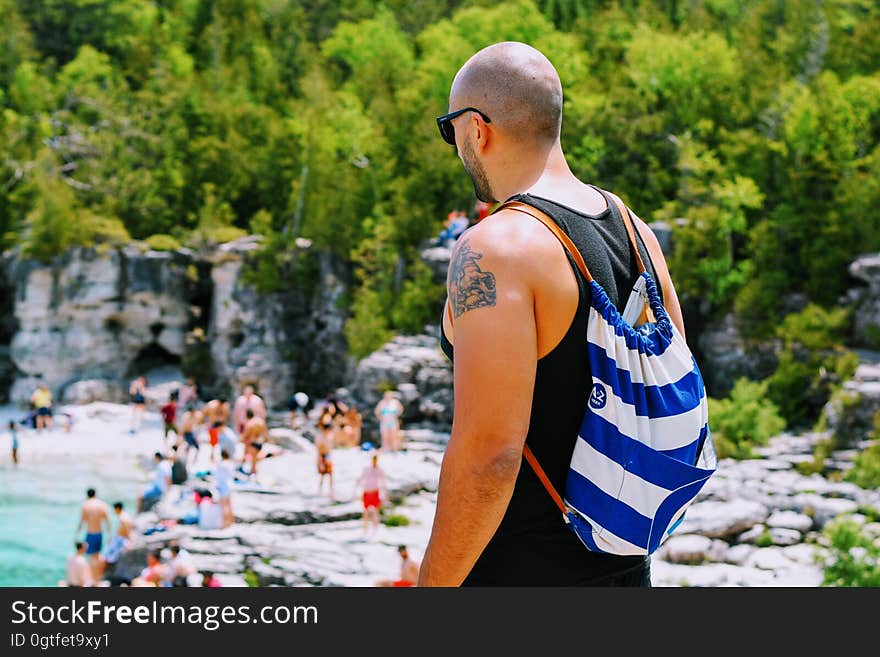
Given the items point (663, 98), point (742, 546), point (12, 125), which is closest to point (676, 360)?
point (742, 546)

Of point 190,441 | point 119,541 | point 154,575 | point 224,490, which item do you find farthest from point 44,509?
point 154,575

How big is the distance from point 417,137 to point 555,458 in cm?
3059

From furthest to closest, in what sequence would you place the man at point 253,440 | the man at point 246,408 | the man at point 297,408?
the man at point 297,408 < the man at point 246,408 < the man at point 253,440

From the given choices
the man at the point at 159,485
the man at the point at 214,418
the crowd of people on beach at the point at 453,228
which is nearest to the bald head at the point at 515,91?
the man at the point at 159,485

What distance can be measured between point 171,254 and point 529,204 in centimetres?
3148

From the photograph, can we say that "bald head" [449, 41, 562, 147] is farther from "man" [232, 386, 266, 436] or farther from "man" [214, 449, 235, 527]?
"man" [232, 386, 266, 436]

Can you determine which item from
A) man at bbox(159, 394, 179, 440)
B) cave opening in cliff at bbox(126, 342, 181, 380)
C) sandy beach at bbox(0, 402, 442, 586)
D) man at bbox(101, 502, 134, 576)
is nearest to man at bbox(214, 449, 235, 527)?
sandy beach at bbox(0, 402, 442, 586)

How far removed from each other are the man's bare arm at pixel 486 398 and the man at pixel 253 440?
16.1 m

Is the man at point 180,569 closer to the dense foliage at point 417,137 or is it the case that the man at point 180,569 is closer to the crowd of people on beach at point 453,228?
the dense foliage at point 417,137

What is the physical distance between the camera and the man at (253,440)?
18062 millimetres

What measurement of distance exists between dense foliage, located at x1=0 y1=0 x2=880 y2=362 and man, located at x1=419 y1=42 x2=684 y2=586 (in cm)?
1992

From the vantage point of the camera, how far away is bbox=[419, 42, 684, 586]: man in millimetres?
2082

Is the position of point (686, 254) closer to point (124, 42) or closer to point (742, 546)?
point (742, 546)

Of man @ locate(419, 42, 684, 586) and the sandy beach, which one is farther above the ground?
man @ locate(419, 42, 684, 586)
